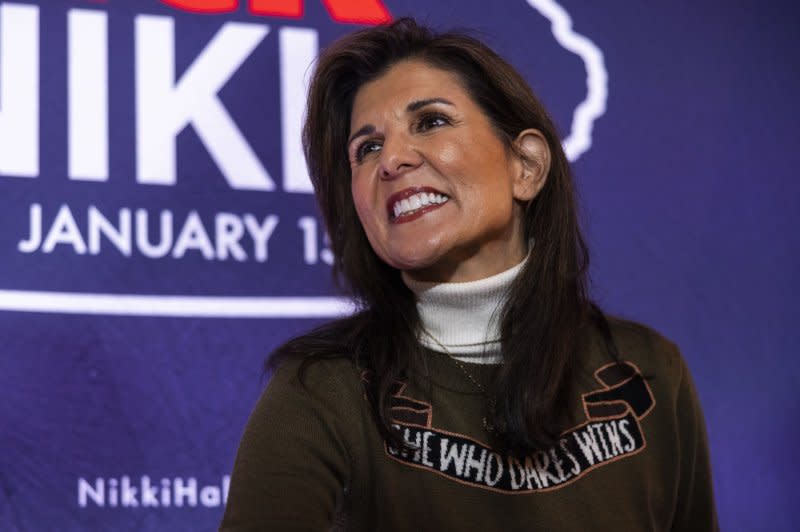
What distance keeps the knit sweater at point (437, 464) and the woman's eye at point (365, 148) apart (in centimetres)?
31

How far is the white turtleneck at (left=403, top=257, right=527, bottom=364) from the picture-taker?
59.1 inches

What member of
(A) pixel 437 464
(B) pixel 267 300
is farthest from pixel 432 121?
(B) pixel 267 300

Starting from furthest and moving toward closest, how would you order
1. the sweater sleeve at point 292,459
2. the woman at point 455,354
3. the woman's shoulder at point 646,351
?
1. the woman's shoulder at point 646,351
2. the woman at point 455,354
3. the sweater sleeve at point 292,459

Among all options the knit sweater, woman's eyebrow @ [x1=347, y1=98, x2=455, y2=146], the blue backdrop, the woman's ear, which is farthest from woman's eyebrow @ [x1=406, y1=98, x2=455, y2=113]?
the blue backdrop

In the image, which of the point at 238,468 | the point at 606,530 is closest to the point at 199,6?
the point at 238,468

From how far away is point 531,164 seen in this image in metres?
1.62

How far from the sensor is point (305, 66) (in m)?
2.08

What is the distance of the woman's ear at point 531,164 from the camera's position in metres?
1.60

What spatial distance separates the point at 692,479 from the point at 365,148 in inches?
26.0

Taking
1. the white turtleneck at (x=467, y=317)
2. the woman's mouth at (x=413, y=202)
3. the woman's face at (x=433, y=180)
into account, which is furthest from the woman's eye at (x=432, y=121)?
the white turtleneck at (x=467, y=317)

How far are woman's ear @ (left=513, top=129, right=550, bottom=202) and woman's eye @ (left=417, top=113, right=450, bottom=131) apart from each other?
4.7 inches

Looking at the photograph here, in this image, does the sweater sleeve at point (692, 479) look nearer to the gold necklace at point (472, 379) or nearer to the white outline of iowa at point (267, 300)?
the gold necklace at point (472, 379)

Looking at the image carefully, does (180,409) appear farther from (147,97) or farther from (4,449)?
(147,97)

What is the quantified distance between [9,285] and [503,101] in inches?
34.0
